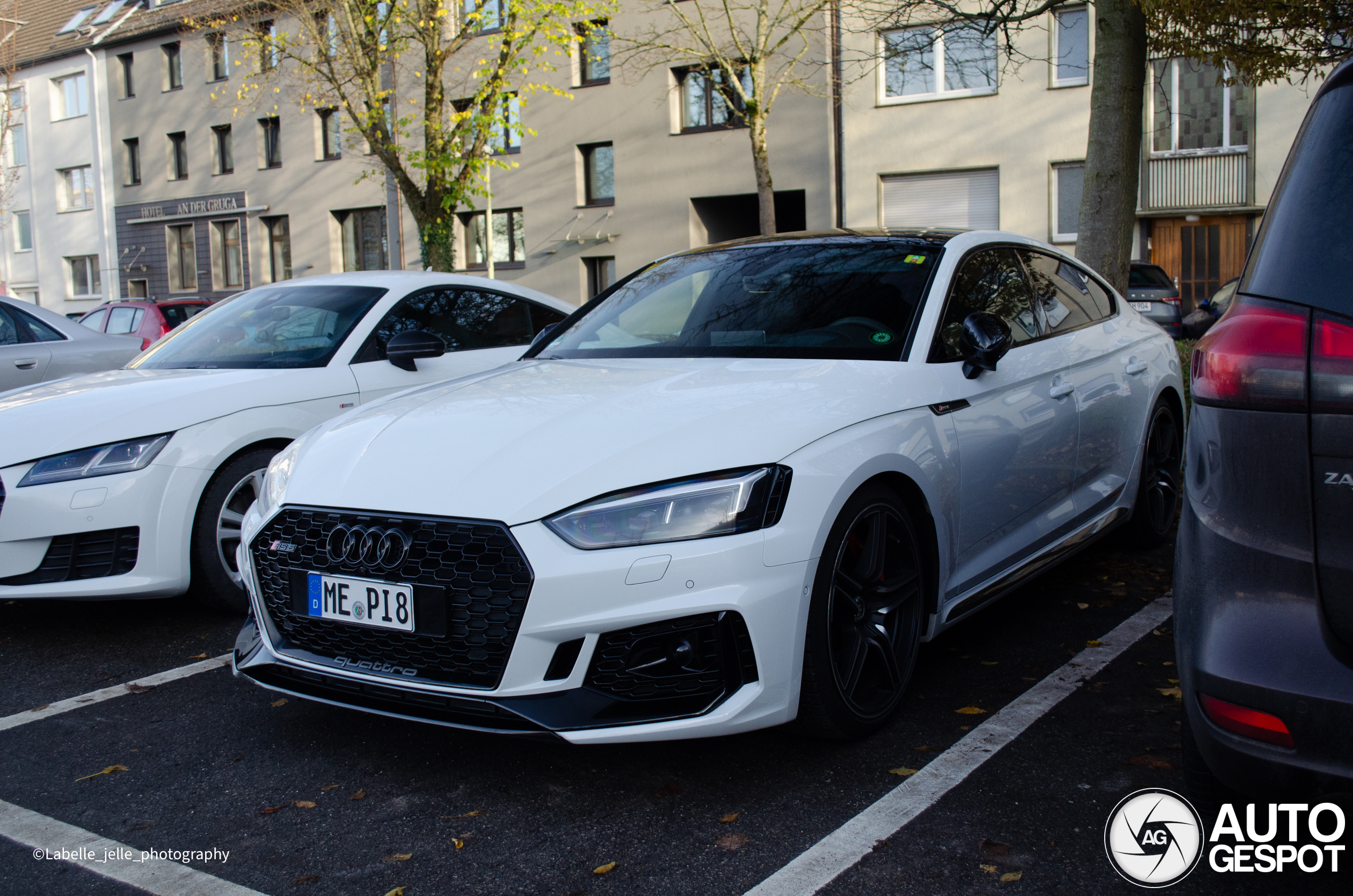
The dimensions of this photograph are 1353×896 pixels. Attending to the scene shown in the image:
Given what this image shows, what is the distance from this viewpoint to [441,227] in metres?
19.9

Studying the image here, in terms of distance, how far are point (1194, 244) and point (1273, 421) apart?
935 inches

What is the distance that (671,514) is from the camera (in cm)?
282

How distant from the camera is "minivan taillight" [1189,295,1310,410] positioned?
2.00 metres

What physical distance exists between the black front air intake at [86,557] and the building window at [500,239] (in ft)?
88.9

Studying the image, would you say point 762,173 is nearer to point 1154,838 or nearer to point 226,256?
point 1154,838

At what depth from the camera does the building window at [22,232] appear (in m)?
43.8

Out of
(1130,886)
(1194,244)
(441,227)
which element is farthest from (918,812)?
(1194,244)

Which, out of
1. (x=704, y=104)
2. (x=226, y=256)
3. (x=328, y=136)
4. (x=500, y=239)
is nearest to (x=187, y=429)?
(x=704, y=104)

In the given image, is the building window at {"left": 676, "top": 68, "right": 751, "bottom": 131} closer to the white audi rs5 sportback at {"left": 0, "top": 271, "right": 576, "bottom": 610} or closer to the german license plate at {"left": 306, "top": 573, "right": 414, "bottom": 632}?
the white audi rs5 sportback at {"left": 0, "top": 271, "right": 576, "bottom": 610}

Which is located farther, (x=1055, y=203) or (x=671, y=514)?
(x=1055, y=203)

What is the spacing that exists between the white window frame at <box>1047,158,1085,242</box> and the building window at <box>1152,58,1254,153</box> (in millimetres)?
1641

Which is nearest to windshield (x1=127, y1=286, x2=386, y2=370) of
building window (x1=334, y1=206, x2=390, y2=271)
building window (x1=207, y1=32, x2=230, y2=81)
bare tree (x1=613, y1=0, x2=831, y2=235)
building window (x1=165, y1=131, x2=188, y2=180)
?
bare tree (x1=613, y1=0, x2=831, y2=235)

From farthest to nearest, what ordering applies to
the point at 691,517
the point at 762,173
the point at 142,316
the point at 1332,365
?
the point at 762,173, the point at 142,316, the point at 691,517, the point at 1332,365

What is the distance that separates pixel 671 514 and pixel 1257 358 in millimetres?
1323
